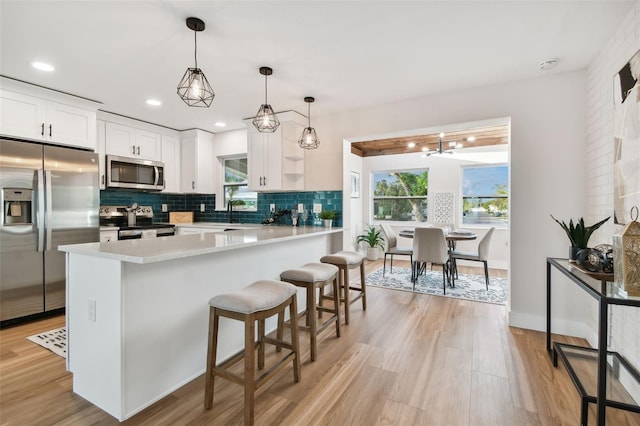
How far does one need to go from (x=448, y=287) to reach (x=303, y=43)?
369 centimetres

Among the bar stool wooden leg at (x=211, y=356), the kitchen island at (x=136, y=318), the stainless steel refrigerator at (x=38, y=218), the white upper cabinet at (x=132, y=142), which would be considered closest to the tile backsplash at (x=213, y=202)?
the white upper cabinet at (x=132, y=142)

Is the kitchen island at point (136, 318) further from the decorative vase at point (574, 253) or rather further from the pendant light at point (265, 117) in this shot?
the decorative vase at point (574, 253)

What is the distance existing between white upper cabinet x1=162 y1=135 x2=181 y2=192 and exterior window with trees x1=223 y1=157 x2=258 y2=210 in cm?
75

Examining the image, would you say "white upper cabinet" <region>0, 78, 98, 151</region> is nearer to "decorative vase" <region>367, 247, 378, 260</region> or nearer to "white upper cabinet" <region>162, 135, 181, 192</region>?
"white upper cabinet" <region>162, 135, 181, 192</region>

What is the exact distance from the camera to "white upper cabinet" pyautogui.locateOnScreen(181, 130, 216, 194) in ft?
15.5

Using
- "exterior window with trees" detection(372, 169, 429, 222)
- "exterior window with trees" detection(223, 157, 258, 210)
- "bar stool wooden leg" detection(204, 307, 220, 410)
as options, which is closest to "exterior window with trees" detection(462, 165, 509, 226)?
"exterior window with trees" detection(372, 169, 429, 222)

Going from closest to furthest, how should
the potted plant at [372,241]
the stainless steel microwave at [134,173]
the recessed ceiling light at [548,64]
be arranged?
the recessed ceiling light at [548,64] < the stainless steel microwave at [134,173] < the potted plant at [372,241]

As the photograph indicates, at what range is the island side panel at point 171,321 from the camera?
1599 mm

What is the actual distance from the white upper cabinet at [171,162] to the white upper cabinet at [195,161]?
0.08m

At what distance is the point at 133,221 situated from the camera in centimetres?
441

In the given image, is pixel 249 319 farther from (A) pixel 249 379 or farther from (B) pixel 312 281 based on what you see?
(B) pixel 312 281

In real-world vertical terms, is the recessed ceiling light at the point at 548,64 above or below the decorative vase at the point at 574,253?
above

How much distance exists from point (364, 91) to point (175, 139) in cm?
331

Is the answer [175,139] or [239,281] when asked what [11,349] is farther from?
[175,139]
